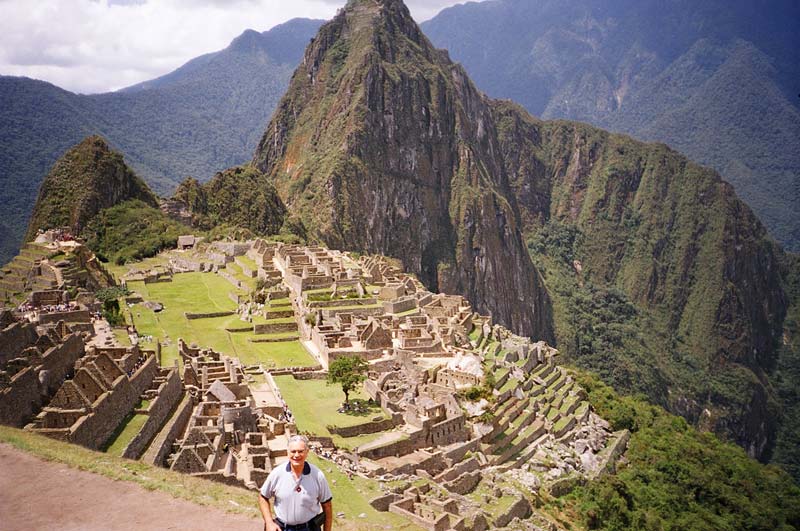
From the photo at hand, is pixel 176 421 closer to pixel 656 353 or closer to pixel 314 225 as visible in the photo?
pixel 314 225

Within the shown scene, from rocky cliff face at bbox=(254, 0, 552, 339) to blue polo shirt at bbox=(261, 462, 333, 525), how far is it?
12537 cm

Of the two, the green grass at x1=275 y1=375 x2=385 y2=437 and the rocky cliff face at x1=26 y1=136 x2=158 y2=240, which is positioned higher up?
the rocky cliff face at x1=26 y1=136 x2=158 y2=240

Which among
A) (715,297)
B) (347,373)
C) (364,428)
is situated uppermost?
(347,373)

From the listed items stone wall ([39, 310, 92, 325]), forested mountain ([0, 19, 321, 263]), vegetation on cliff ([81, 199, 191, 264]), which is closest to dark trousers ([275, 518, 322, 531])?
stone wall ([39, 310, 92, 325])

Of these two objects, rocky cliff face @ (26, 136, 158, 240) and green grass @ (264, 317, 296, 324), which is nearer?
green grass @ (264, 317, 296, 324)

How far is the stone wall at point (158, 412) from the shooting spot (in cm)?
2050

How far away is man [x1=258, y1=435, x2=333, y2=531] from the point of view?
9.86m

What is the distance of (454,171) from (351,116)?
3482 centimetres

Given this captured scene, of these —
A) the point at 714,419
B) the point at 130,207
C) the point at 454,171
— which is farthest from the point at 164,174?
the point at 714,419

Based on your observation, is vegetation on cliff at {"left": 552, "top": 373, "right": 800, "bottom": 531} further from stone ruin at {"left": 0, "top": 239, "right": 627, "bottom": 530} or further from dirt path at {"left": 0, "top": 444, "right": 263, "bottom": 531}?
dirt path at {"left": 0, "top": 444, "right": 263, "bottom": 531}

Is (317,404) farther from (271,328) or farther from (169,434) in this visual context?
(271,328)

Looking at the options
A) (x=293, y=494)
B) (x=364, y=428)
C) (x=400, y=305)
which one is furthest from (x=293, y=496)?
(x=400, y=305)

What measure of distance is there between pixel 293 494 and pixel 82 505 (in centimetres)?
588

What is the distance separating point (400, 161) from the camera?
159750 millimetres
